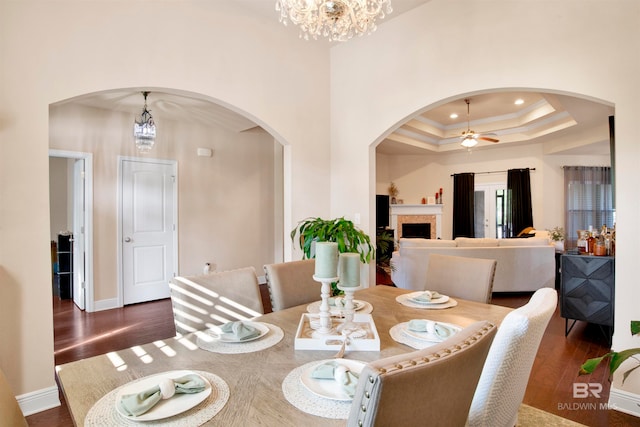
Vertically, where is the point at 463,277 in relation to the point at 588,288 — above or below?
above

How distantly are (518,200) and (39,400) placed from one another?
26.6 feet

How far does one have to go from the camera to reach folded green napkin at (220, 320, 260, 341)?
1.43 m

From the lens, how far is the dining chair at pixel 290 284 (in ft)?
6.89

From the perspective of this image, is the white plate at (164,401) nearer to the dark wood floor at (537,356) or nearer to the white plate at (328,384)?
the white plate at (328,384)

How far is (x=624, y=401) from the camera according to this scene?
224 cm

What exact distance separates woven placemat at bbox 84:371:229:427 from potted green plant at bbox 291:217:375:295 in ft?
7.78

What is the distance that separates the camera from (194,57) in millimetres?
2957

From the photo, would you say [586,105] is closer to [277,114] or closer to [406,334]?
[277,114]

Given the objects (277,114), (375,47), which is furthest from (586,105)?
(277,114)

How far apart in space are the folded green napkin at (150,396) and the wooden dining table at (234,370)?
10 centimetres

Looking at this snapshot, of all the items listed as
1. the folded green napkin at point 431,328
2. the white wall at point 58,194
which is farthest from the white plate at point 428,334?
the white wall at point 58,194

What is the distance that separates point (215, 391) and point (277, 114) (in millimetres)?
2968

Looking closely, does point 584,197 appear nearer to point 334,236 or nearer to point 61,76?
point 334,236

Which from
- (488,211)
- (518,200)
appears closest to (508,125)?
(518,200)
